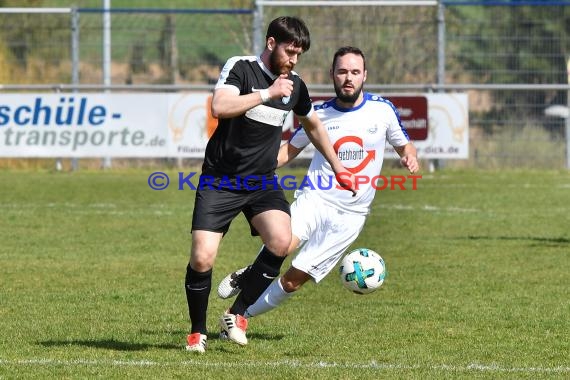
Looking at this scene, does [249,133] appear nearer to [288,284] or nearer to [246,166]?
[246,166]

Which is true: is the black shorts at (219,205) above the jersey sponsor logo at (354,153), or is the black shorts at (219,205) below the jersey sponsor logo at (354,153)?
below

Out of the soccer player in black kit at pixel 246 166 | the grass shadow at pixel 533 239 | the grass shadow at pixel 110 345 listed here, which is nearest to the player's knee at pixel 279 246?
the soccer player in black kit at pixel 246 166

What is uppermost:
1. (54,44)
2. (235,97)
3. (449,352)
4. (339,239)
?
(54,44)

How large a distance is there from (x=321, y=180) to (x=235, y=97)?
1.77 m

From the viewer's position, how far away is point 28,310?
882 centimetres

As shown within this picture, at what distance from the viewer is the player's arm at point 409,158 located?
806cm

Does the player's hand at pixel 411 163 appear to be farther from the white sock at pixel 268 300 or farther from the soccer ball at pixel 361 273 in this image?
the white sock at pixel 268 300

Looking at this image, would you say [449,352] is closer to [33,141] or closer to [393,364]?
[393,364]

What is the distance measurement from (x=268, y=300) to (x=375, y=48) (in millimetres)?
15856

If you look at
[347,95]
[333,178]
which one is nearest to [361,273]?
[333,178]

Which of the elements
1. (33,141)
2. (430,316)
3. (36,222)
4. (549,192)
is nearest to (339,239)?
(430,316)

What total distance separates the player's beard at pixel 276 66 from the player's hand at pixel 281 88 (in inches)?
10.5

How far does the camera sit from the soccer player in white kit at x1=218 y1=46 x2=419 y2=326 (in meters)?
7.96

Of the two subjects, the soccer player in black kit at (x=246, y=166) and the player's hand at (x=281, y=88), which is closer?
the player's hand at (x=281, y=88)
